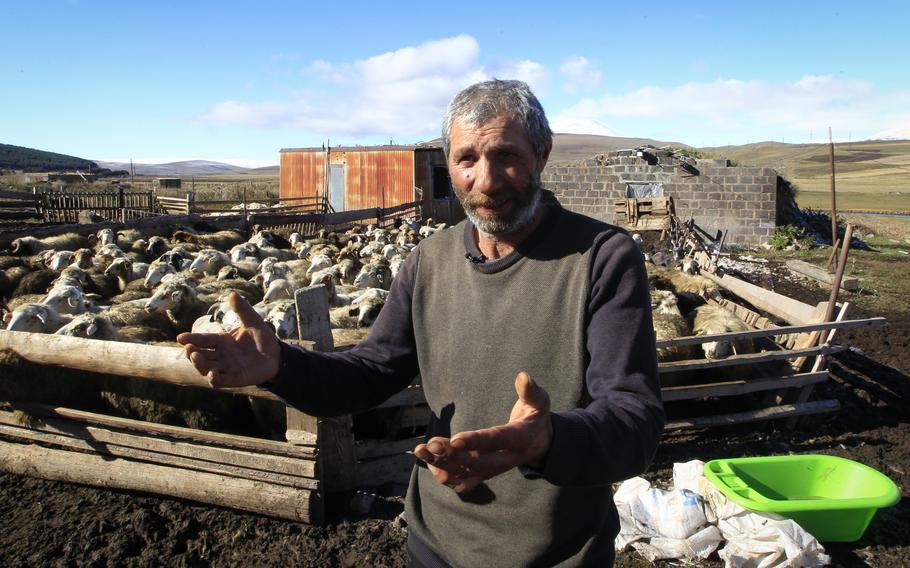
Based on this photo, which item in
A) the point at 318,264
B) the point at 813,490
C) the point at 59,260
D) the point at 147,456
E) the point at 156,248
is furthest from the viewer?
the point at 156,248

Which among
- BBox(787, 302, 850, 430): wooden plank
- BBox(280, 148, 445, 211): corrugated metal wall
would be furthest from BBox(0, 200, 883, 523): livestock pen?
BBox(280, 148, 445, 211): corrugated metal wall

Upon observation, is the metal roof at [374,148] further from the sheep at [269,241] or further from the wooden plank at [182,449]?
the wooden plank at [182,449]

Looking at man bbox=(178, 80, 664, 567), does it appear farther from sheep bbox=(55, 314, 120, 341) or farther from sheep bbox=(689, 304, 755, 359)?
sheep bbox=(689, 304, 755, 359)

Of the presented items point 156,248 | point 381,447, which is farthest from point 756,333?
point 156,248

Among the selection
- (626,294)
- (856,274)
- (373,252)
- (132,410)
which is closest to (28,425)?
(132,410)

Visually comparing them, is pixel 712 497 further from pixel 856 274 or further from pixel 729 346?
pixel 856 274

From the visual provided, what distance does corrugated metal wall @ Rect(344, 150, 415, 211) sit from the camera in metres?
26.2

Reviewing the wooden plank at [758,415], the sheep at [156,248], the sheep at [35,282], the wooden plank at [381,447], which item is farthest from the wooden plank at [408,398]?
the sheep at [156,248]

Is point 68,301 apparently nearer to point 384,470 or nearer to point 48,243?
point 384,470

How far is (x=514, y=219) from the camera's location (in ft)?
6.33

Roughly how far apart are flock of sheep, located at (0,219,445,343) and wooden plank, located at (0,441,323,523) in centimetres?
117

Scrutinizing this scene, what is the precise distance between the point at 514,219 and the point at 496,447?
0.82 metres

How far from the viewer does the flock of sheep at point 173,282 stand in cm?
648

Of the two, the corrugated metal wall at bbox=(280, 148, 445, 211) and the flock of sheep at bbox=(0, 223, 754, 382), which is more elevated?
the corrugated metal wall at bbox=(280, 148, 445, 211)
